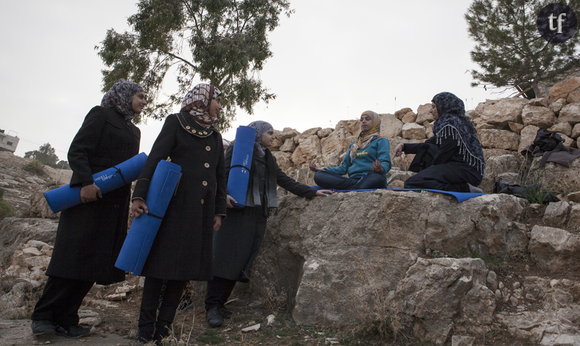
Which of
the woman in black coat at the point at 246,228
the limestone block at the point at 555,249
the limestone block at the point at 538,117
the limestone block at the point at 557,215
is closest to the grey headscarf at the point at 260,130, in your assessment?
the woman in black coat at the point at 246,228

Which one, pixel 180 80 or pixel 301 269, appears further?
pixel 180 80

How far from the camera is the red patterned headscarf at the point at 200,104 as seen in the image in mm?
2875

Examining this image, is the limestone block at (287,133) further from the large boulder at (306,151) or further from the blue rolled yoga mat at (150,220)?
the blue rolled yoga mat at (150,220)

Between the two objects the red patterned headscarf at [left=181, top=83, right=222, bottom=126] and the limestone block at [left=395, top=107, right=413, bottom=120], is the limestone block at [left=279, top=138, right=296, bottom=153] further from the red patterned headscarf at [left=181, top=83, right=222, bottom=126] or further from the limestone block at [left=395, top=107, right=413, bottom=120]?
the red patterned headscarf at [left=181, top=83, right=222, bottom=126]

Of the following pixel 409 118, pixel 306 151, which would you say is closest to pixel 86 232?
pixel 409 118

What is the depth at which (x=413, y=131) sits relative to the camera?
8.66m

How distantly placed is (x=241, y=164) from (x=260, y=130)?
0.47 m

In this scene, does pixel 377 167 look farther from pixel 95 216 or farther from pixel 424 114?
pixel 424 114

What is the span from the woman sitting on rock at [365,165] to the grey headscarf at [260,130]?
674 mm

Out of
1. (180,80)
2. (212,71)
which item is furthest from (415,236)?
(180,80)

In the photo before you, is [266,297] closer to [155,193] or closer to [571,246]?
[155,193]

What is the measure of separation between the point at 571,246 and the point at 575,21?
828cm

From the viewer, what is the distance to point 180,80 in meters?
12.7

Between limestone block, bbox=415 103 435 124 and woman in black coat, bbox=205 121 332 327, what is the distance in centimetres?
576
